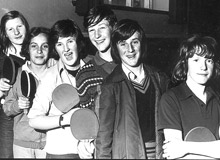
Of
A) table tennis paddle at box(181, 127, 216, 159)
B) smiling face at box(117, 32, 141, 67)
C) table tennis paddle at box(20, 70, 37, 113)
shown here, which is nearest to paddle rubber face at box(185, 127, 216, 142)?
table tennis paddle at box(181, 127, 216, 159)

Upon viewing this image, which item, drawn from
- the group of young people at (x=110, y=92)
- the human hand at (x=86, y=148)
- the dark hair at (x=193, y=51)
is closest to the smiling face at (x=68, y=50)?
the group of young people at (x=110, y=92)

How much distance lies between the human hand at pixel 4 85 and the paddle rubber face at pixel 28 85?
0.07m

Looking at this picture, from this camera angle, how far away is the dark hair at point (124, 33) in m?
1.77

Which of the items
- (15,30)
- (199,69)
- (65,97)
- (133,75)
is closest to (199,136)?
(199,69)

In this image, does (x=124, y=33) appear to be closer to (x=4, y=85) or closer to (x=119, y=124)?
(x=119, y=124)

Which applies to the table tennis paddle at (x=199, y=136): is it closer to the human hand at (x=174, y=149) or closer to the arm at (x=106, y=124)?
the human hand at (x=174, y=149)

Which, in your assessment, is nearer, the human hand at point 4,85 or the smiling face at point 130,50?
the smiling face at point 130,50

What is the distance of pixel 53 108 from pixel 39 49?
272 mm

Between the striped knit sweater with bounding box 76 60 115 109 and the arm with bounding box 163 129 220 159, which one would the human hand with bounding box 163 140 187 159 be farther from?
the striped knit sweater with bounding box 76 60 115 109

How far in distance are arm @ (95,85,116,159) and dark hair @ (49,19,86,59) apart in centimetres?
24

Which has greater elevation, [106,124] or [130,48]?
[130,48]

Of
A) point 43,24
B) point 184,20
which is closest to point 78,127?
point 43,24

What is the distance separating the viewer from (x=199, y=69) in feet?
5.82

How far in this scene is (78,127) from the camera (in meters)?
1.79
